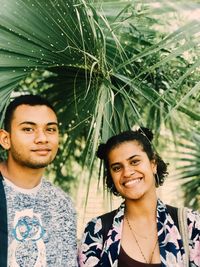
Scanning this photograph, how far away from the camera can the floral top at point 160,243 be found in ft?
7.81

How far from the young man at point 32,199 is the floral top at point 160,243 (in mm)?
111

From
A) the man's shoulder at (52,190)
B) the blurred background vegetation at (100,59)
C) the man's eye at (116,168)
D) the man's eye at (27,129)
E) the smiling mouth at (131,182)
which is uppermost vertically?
the blurred background vegetation at (100,59)

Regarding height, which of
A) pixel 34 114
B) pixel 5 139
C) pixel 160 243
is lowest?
pixel 160 243

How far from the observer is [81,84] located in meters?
3.21

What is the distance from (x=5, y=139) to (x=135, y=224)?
71 cm

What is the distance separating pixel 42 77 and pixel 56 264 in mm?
1886

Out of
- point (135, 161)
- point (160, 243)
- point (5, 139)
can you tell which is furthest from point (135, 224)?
point (5, 139)

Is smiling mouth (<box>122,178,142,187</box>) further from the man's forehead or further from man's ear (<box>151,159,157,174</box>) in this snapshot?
the man's forehead

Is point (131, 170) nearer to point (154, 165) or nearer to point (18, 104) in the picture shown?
point (154, 165)

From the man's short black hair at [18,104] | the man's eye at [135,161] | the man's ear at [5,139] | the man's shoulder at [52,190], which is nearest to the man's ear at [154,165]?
the man's eye at [135,161]

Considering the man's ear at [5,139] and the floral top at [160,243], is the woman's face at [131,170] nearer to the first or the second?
the floral top at [160,243]

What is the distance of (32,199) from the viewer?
2359mm

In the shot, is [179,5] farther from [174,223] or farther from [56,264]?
[56,264]

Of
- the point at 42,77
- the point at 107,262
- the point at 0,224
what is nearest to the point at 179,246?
the point at 107,262
